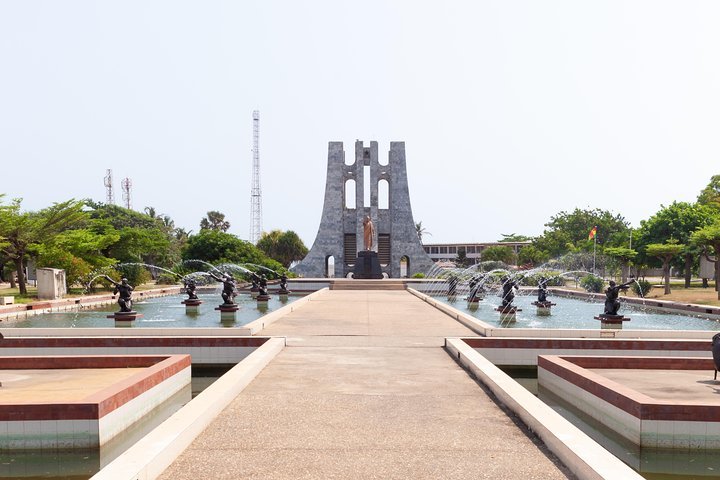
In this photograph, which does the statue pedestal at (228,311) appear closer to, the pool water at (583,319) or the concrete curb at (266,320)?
the concrete curb at (266,320)

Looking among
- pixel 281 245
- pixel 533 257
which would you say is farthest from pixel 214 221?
pixel 533 257

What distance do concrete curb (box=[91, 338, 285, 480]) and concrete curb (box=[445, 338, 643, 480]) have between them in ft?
11.9

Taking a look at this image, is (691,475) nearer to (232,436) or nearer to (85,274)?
(232,436)

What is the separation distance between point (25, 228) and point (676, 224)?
46.3 m

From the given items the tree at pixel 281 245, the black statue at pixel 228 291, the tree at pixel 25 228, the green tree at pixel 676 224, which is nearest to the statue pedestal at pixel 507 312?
the black statue at pixel 228 291

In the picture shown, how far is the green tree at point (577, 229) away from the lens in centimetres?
7825

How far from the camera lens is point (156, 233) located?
48.3 m

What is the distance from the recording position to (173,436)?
590cm

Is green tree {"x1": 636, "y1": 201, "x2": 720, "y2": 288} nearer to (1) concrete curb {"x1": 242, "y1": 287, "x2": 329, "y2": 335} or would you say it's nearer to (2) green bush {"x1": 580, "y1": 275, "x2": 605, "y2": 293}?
(2) green bush {"x1": 580, "y1": 275, "x2": 605, "y2": 293}

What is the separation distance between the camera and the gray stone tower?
62875 millimetres

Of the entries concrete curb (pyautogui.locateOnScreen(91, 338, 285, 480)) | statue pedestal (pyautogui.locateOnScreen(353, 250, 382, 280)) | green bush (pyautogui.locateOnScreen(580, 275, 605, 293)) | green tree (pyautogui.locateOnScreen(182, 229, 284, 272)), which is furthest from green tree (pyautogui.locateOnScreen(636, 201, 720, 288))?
concrete curb (pyautogui.locateOnScreen(91, 338, 285, 480))

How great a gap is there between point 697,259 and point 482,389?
49307 millimetres

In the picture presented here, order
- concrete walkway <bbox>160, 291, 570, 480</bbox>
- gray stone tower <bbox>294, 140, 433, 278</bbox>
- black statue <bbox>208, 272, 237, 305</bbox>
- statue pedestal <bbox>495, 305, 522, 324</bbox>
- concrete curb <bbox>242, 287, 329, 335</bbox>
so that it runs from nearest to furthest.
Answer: concrete walkway <bbox>160, 291, 570, 480</bbox> → concrete curb <bbox>242, 287, 329, 335</bbox> → statue pedestal <bbox>495, 305, 522, 324</bbox> → black statue <bbox>208, 272, 237, 305</bbox> → gray stone tower <bbox>294, 140, 433, 278</bbox>

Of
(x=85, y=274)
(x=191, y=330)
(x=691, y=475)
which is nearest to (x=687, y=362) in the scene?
(x=691, y=475)
